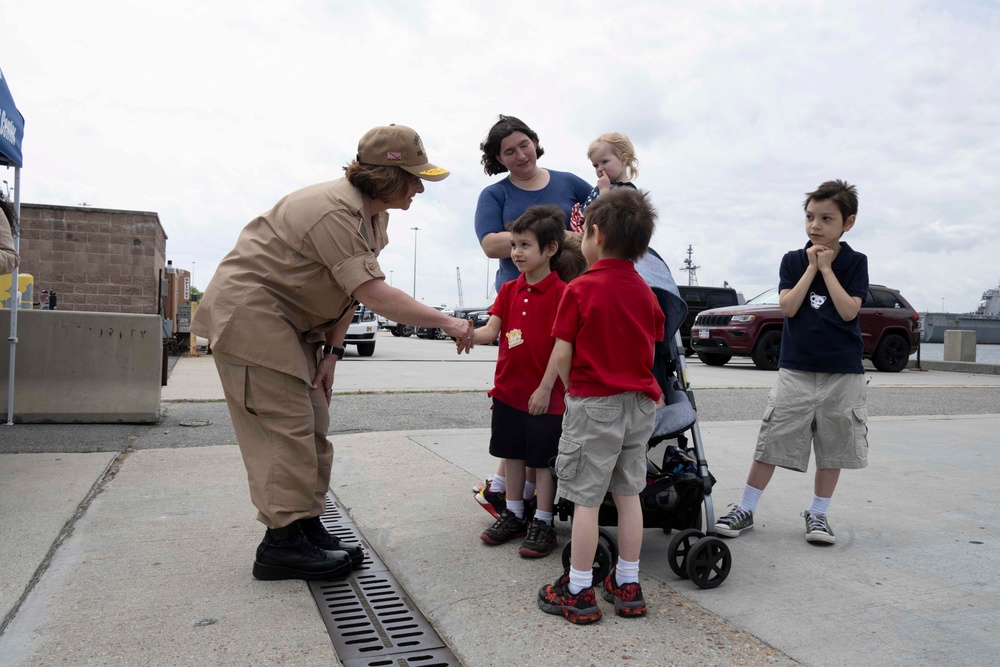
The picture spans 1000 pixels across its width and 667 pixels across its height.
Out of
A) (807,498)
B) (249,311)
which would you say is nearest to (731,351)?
(807,498)

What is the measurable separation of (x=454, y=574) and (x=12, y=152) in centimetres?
467

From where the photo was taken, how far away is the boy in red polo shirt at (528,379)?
3148 mm

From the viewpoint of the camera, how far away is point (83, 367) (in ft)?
20.4

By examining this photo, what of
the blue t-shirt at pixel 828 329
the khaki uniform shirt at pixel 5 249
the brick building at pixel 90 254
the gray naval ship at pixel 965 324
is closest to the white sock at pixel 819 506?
the blue t-shirt at pixel 828 329

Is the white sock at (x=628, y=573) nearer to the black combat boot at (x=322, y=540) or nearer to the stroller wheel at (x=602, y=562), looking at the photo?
the stroller wheel at (x=602, y=562)

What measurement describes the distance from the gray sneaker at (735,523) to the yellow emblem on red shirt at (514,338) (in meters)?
1.24

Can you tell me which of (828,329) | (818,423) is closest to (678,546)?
(818,423)

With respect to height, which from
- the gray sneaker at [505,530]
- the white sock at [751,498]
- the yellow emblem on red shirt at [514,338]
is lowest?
the gray sneaker at [505,530]

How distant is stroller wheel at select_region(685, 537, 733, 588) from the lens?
275 cm

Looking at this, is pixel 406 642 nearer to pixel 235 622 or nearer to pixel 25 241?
pixel 235 622

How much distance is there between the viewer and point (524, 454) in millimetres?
3271

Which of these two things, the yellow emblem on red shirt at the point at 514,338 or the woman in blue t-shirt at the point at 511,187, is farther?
the woman in blue t-shirt at the point at 511,187

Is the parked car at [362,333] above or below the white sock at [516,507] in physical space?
above

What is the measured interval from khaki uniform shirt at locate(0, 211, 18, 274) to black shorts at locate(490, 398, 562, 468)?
303cm
